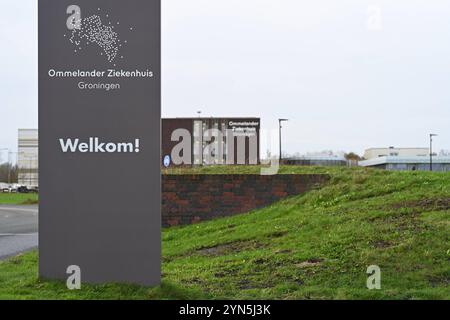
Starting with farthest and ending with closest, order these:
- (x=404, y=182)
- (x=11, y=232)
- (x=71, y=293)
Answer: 1. (x=11, y=232)
2. (x=404, y=182)
3. (x=71, y=293)

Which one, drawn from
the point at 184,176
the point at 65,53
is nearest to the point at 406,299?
the point at 65,53

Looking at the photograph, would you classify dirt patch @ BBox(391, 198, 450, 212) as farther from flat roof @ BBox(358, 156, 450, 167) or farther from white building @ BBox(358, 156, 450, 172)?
flat roof @ BBox(358, 156, 450, 167)

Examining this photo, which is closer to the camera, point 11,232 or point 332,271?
point 332,271

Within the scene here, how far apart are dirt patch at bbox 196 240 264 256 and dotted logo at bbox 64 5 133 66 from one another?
4827mm

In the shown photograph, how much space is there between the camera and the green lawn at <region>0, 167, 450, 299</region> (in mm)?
7770

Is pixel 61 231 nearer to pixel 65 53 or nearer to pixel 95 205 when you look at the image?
pixel 95 205

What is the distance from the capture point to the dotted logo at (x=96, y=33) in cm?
794

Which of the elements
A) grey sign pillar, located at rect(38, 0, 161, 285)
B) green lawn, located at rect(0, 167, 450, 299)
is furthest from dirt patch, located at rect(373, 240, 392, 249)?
grey sign pillar, located at rect(38, 0, 161, 285)

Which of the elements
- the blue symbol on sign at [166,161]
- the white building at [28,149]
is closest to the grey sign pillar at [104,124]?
the blue symbol on sign at [166,161]

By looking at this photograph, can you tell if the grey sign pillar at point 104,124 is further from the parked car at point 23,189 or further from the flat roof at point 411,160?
the parked car at point 23,189

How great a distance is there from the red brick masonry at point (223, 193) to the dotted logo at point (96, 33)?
9.78m
